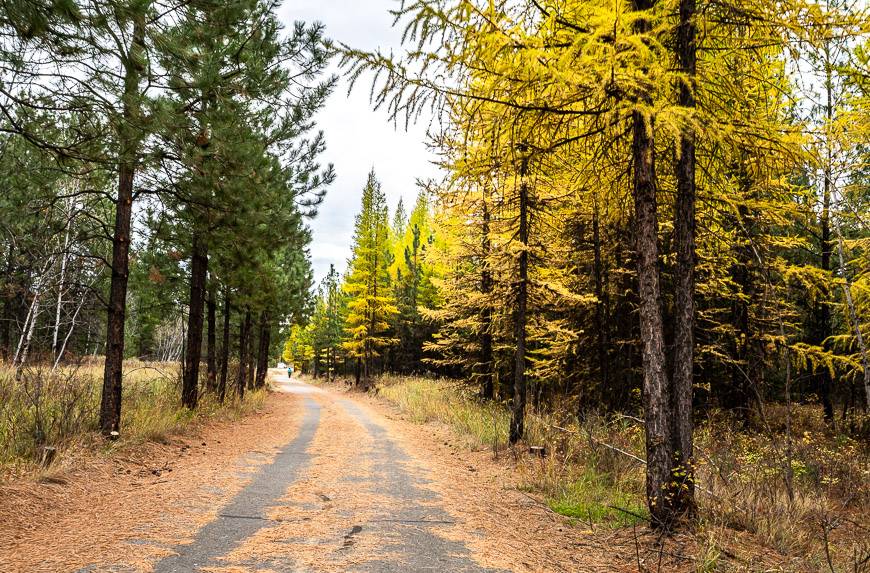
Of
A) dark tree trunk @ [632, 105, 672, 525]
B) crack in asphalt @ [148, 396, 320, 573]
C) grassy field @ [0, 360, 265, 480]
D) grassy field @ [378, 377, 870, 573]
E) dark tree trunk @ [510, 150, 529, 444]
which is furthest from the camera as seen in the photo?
dark tree trunk @ [510, 150, 529, 444]

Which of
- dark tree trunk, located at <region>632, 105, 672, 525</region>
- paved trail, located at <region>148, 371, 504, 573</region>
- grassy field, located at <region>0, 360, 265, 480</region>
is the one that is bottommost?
paved trail, located at <region>148, 371, 504, 573</region>

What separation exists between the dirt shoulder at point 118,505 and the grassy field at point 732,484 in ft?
15.9

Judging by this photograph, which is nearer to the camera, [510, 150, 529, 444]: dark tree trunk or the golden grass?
[510, 150, 529, 444]: dark tree trunk

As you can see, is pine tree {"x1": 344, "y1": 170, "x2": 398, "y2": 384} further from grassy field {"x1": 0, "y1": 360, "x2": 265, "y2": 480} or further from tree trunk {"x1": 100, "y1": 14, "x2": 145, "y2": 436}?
tree trunk {"x1": 100, "y1": 14, "x2": 145, "y2": 436}

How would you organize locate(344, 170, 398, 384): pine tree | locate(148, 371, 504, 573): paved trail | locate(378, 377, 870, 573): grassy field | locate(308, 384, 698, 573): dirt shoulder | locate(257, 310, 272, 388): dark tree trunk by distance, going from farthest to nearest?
locate(344, 170, 398, 384): pine tree, locate(257, 310, 272, 388): dark tree trunk, locate(378, 377, 870, 573): grassy field, locate(308, 384, 698, 573): dirt shoulder, locate(148, 371, 504, 573): paved trail

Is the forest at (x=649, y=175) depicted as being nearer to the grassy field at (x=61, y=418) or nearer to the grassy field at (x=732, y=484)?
the grassy field at (x=732, y=484)

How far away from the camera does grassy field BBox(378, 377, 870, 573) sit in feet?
17.6

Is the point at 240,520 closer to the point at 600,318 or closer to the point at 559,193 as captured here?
the point at 559,193

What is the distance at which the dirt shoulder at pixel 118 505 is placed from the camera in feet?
14.3

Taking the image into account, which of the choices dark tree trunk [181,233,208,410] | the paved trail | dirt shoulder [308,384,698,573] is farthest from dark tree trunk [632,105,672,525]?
dark tree trunk [181,233,208,410]

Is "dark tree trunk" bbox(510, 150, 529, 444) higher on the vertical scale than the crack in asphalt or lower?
higher

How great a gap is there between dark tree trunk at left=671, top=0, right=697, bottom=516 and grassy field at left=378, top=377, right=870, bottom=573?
0.45 meters

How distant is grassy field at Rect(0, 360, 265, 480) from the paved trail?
2761 millimetres

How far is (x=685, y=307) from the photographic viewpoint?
5.71m
